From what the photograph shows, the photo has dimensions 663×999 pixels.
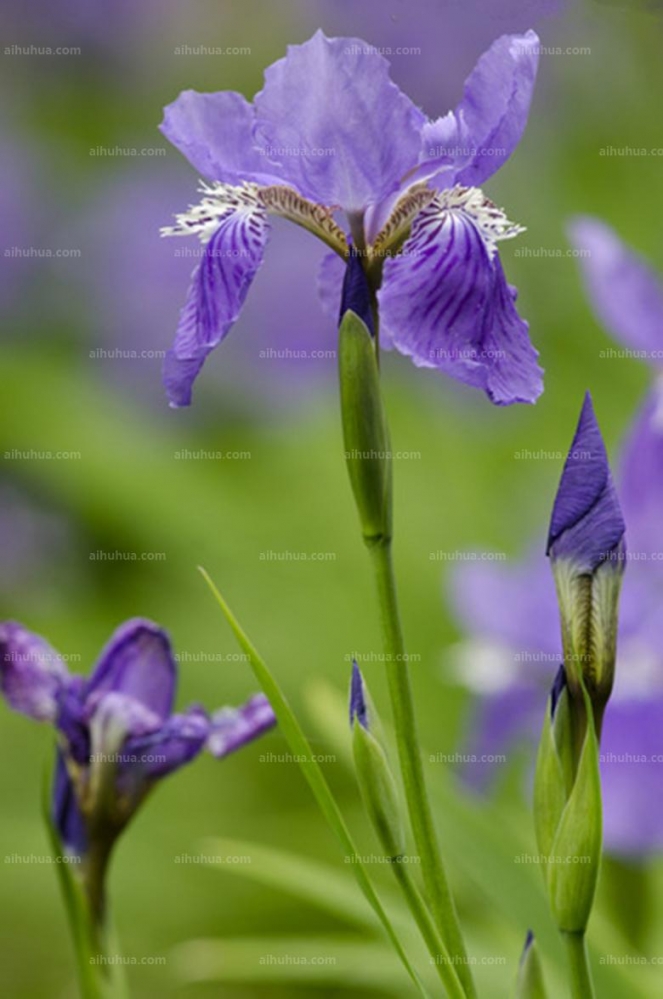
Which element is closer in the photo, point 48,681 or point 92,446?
point 48,681

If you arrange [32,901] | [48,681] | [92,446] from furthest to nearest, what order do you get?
[92,446]
[32,901]
[48,681]

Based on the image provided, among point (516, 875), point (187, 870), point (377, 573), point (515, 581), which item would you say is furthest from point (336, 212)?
point (187, 870)

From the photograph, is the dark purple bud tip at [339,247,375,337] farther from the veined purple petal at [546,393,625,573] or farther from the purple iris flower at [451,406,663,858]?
the purple iris flower at [451,406,663,858]

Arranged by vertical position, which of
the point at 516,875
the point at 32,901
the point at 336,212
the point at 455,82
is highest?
the point at 455,82

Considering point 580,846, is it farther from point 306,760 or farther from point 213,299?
point 213,299

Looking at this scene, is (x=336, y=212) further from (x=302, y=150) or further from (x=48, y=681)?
(x=48, y=681)

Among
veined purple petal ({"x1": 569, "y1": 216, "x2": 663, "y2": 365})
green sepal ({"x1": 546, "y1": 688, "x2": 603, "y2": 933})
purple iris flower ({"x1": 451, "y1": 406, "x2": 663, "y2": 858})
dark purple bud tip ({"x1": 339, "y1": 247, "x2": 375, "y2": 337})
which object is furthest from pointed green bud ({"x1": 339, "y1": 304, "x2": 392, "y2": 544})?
purple iris flower ({"x1": 451, "y1": 406, "x2": 663, "y2": 858})
